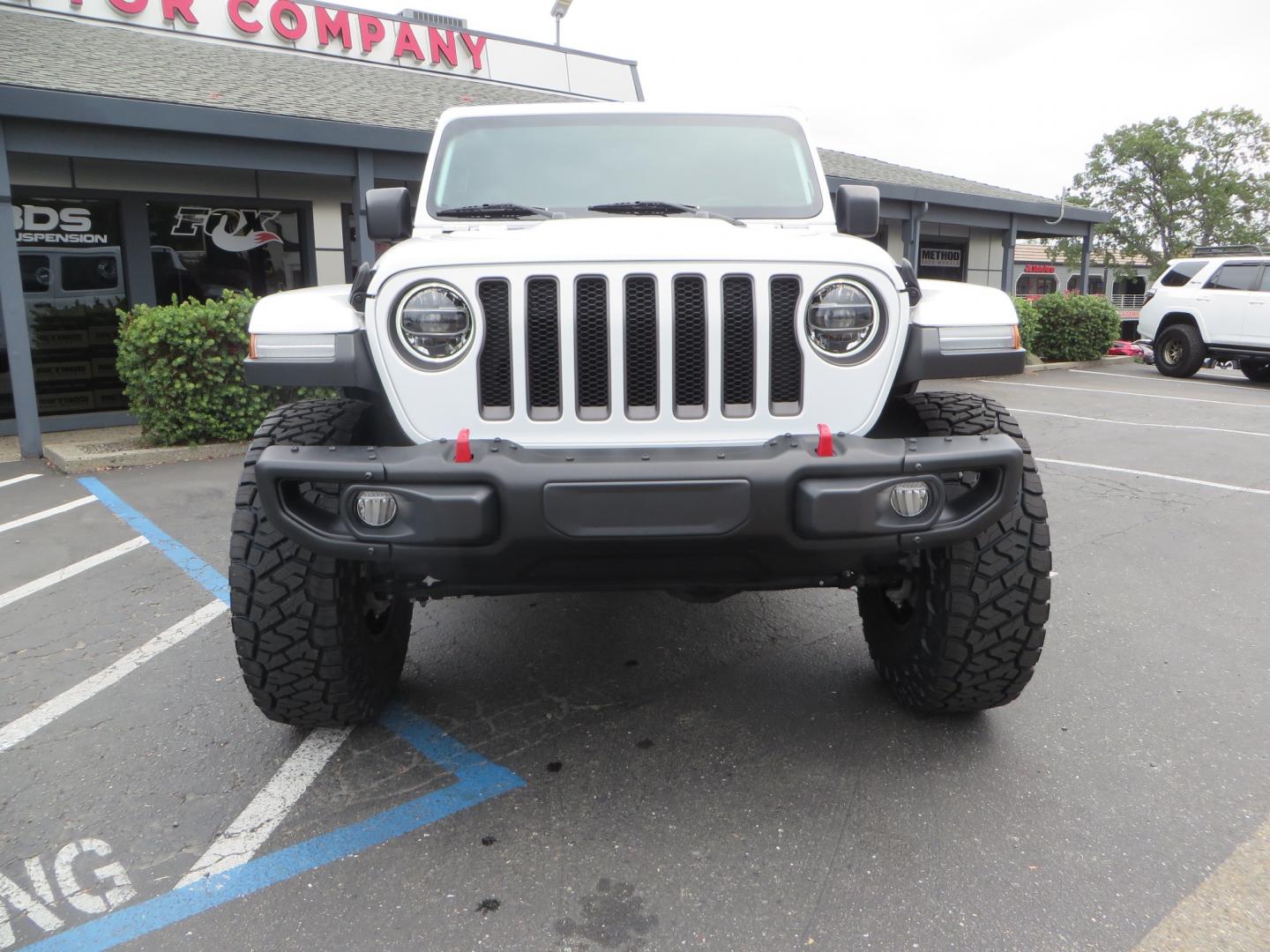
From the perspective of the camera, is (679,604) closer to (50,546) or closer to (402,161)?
(50,546)

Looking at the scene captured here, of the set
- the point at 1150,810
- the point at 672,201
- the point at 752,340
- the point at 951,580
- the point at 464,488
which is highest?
the point at 672,201

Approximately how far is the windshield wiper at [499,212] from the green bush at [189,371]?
512 centimetres

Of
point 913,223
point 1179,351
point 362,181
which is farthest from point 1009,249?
point 362,181

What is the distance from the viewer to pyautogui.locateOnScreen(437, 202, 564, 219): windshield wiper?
10.5 ft

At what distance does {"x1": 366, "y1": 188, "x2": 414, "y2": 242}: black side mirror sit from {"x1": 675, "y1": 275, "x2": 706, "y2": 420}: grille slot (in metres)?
1.35

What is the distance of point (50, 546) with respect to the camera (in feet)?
17.0

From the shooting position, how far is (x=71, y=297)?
980 centimetres

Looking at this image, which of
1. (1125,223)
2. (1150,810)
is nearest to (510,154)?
(1150,810)

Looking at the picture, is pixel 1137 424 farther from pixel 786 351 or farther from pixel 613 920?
pixel 613 920

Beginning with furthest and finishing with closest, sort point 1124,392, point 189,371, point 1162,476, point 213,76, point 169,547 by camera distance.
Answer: point 1124,392, point 213,76, point 189,371, point 1162,476, point 169,547

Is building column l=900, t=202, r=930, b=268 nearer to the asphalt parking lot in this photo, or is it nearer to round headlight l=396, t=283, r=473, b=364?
the asphalt parking lot

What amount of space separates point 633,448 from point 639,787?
1011 millimetres

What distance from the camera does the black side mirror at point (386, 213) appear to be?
10.4 ft

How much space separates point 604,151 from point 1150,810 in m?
2.84
